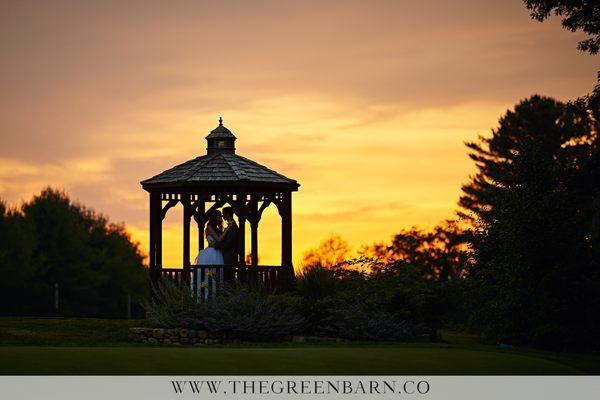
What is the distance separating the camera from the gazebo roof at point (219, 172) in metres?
28.1

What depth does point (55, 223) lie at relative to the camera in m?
72.8

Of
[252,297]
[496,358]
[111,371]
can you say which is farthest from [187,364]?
[252,297]

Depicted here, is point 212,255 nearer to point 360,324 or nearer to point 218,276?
point 218,276

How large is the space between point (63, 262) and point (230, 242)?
1774 inches

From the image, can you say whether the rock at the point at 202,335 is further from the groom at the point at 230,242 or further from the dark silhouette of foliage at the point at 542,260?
the dark silhouette of foliage at the point at 542,260

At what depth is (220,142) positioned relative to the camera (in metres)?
30.1

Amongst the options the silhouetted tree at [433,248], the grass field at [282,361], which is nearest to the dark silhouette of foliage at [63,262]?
the silhouetted tree at [433,248]

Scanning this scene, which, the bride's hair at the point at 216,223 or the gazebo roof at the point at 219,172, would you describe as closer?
the gazebo roof at the point at 219,172

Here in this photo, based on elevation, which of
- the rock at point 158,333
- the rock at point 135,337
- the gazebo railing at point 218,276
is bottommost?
the rock at point 135,337

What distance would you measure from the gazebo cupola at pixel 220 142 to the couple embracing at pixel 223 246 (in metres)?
2.29

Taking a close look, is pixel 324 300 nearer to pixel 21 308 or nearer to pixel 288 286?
pixel 288 286

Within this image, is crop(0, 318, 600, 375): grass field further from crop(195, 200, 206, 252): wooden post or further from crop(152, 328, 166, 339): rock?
crop(195, 200, 206, 252): wooden post

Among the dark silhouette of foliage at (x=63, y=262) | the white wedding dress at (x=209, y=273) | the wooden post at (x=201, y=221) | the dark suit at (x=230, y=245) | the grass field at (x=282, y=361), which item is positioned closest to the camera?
the grass field at (x=282, y=361)

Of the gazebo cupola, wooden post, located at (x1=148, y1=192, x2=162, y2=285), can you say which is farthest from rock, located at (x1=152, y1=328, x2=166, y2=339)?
the gazebo cupola
